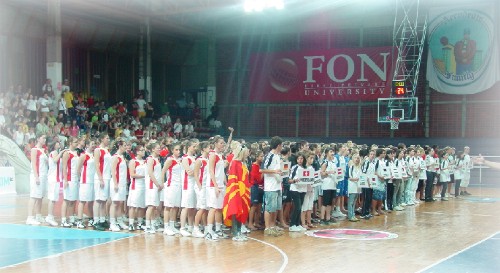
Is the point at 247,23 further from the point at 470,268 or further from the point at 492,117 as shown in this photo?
the point at 470,268

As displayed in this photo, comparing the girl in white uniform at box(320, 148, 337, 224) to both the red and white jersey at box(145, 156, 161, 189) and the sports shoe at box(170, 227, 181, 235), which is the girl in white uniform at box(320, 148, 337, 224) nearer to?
the sports shoe at box(170, 227, 181, 235)

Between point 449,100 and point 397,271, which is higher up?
point 449,100

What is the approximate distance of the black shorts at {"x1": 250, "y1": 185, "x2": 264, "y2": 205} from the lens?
41.3 feet

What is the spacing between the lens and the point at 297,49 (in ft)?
99.0

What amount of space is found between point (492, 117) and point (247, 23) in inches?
489

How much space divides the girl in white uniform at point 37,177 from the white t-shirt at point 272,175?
471 centimetres

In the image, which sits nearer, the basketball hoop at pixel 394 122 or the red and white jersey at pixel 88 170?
the red and white jersey at pixel 88 170

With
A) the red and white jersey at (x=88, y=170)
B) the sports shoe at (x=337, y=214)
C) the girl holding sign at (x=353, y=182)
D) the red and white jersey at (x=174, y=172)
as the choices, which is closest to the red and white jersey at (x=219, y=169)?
the red and white jersey at (x=174, y=172)

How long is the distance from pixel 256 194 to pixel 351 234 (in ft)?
6.70

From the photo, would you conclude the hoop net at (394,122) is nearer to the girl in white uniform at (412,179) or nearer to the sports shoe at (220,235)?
the girl in white uniform at (412,179)

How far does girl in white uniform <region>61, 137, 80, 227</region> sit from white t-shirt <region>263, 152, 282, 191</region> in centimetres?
390

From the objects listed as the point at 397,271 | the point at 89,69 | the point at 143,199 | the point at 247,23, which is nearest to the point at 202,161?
the point at 143,199

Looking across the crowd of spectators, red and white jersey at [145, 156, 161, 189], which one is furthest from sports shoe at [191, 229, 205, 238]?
the crowd of spectators

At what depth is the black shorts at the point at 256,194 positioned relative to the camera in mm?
12602
